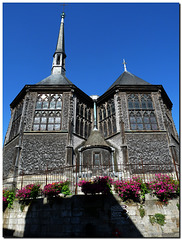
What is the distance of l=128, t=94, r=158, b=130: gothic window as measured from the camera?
54.6 ft

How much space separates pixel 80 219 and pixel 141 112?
1240 centimetres

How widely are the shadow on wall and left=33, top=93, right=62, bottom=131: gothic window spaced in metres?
8.77

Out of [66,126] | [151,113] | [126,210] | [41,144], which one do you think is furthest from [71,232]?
[151,113]

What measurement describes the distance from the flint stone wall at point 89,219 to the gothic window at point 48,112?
28.4ft

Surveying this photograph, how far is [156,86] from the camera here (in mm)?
18312

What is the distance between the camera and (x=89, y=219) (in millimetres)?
7602

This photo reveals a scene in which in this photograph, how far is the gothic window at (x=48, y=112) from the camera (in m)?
16.2

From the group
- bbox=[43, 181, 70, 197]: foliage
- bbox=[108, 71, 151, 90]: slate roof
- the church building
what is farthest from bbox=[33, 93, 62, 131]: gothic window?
bbox=[108, 71, 151, 90]: slate roof

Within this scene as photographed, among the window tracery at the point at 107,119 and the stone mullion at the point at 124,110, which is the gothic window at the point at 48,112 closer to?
the window tracery at the point at 107,119

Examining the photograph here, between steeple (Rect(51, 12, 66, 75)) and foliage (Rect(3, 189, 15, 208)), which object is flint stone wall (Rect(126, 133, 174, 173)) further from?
steeple (Rect(51, 12, 66, 75))

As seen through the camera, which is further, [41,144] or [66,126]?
[66,126]

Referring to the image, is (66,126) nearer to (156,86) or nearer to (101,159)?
(101,159)

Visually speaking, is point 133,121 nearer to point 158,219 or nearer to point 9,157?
point 158,219

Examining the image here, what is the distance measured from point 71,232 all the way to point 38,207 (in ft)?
6.66
